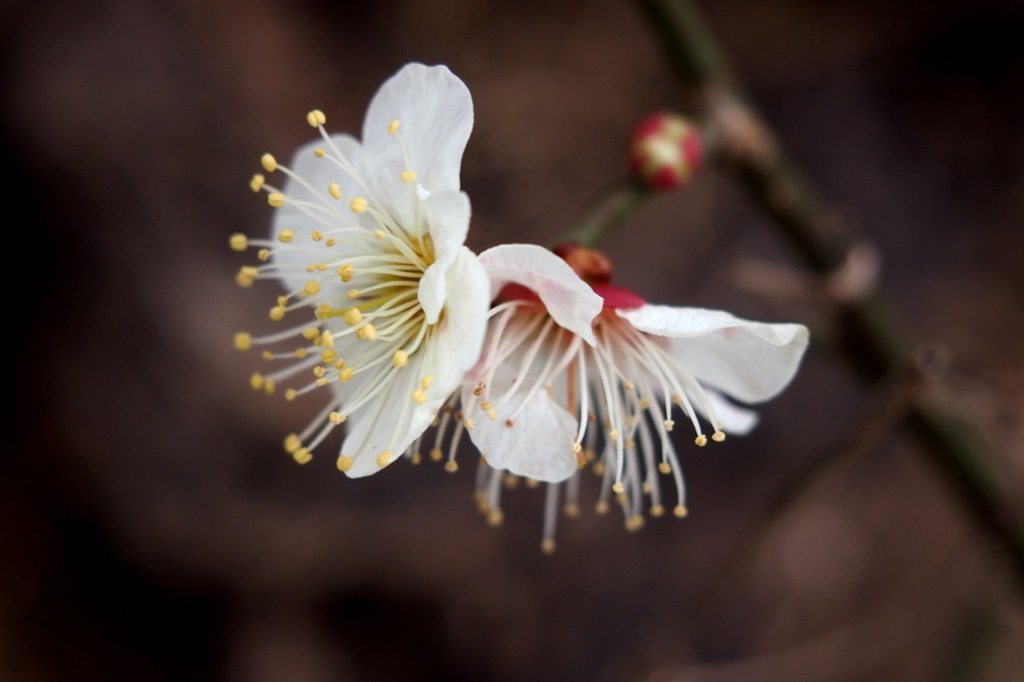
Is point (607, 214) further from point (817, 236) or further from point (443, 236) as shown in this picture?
point (817, 236)

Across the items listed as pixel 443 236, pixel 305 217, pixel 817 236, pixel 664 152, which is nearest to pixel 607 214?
pixel 664 152

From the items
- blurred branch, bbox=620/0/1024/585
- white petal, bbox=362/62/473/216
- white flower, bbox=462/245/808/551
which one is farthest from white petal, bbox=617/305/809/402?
blurred branch, bbox=620/0/1024/585

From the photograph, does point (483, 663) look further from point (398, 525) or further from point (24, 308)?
point (24, 308)

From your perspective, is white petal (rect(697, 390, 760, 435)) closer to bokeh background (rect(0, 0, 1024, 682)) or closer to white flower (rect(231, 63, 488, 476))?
white flower (rect(231, 63, 488, 476))

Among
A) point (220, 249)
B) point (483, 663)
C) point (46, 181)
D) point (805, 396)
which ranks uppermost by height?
A: point (46, 181)

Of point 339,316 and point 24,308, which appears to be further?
point 24,308

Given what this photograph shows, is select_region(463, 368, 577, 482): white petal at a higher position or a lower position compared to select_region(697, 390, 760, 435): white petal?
higher

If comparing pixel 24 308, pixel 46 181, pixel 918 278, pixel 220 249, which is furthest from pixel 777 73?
pixel 24 308
